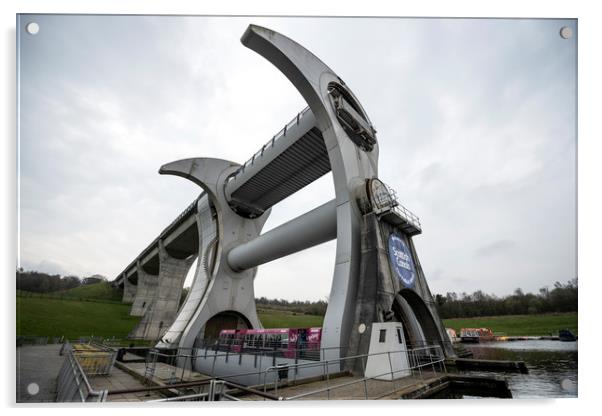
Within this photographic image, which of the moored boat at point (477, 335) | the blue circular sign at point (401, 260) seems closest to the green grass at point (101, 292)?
the moored boat at point (477, 335)

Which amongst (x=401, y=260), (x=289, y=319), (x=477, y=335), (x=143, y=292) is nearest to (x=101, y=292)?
(x=143, y=292)

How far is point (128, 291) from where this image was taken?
206 feet

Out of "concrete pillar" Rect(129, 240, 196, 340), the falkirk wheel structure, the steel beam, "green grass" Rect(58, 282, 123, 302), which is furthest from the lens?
"green grass" Rect(58, 282, 123, 302)

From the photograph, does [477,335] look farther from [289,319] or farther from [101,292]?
[101,292]

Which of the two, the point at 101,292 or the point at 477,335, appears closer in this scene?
the point at 477,335

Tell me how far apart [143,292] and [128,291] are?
16435 mm

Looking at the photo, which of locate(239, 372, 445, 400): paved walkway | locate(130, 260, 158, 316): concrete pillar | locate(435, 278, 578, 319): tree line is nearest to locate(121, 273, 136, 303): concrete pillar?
locate(130, 260, 158, 316): concrete pillar

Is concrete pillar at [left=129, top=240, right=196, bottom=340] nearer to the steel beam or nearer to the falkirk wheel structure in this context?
the falkirk wheel structure

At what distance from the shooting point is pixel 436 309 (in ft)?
39.2

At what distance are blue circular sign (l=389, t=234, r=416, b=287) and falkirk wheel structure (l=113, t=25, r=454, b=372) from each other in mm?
55

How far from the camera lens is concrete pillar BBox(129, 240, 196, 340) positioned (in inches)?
1412

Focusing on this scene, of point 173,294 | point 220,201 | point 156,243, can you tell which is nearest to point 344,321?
point 220,201

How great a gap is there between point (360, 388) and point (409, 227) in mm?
6979
